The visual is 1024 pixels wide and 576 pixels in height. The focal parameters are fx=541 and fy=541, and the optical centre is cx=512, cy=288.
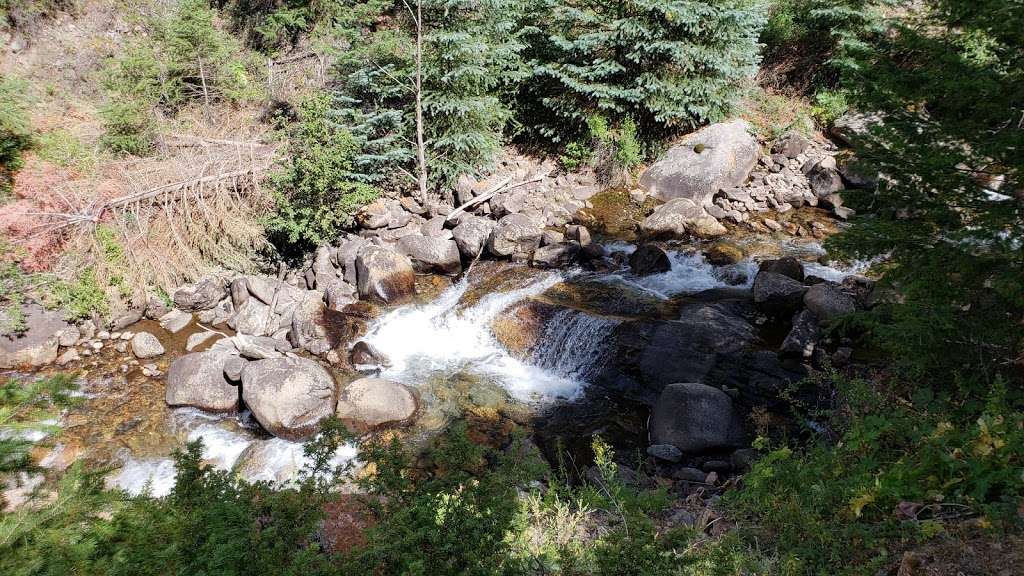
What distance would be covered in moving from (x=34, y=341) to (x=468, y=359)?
25.9 ft

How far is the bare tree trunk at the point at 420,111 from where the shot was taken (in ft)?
37.6

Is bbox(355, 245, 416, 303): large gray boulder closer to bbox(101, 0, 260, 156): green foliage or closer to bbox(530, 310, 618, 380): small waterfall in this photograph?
bbox(530, 310, 618, 380): small waterfall

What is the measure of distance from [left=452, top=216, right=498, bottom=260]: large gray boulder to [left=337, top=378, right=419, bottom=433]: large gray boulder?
4.35 meters

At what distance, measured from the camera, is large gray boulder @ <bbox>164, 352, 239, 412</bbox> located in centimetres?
888

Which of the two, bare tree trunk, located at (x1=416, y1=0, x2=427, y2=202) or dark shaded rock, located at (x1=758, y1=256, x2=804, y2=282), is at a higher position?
bare tree trunk, located at (x1=416, y1=0, x2=427, y2=202)

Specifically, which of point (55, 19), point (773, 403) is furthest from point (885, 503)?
point (55, 19)

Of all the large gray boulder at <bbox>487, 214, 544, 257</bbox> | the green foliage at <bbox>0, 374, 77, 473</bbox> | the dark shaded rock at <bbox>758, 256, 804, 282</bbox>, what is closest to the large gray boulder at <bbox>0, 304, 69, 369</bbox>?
the large gray boulder at <bbox>487, 214, 544, 257</bbox>

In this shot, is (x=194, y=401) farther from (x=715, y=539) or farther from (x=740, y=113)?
(x=740, y=113)

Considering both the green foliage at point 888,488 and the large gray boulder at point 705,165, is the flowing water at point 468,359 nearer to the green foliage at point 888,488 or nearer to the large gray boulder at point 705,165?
the large gray boulder at point 705,165

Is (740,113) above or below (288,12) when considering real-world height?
below

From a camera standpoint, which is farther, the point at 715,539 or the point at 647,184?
the point at 647,184

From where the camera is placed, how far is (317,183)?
11.5 meters

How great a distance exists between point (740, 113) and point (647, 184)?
3637 mm

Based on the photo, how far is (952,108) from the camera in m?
4.82
